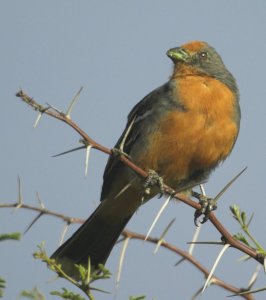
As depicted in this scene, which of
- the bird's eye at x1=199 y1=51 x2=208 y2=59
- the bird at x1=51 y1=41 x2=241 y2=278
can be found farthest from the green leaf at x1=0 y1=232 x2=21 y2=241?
the bird's eye at x1=199 y1=51 x2=208 y2=59

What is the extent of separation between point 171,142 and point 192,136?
0.70 feet

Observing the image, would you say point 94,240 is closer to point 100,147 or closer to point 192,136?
point 192,136

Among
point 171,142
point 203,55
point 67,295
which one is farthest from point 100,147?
point 203,55

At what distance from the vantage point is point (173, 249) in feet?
12.1

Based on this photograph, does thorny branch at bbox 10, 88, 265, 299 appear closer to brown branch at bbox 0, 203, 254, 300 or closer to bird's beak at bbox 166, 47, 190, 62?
brown branch at bbox 0, 203, 254, 300

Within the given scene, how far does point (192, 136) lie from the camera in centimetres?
552

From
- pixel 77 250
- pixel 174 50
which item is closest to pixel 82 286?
pixel 77 250

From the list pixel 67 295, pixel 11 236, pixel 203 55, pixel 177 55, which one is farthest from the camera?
pixel 203 55

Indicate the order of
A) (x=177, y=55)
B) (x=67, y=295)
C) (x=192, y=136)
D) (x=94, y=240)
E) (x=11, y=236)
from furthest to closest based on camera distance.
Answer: (x=177, y=55) → (x=94, y=240) → (x=192, y=136) → (x=67, y=295) → (x=11, y=236)

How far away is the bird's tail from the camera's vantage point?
19.7 feet

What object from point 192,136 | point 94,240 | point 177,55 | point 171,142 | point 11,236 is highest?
point 177,55

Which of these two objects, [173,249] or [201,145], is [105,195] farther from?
[173,249]

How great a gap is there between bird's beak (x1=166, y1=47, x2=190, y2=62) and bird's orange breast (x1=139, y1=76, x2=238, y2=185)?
658mm

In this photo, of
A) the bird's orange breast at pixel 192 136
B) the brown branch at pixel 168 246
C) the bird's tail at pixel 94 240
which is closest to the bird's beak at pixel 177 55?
the bird's orange breast at pixel 192 136
